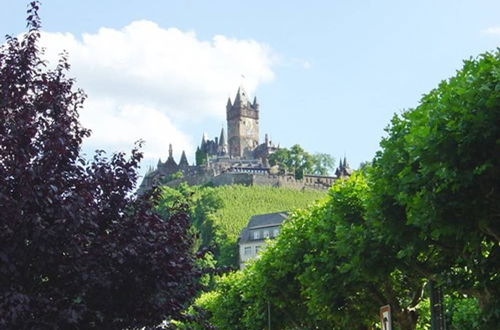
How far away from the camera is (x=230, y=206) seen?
183 meters

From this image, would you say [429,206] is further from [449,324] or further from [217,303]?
[217,303]

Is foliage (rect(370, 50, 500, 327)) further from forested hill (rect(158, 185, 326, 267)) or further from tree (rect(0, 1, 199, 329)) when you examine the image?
forested hill (rect(158, 185, 326, 267))

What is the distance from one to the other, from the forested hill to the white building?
126 inches

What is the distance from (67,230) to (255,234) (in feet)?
458

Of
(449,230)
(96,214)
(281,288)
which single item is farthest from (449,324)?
(96,214)

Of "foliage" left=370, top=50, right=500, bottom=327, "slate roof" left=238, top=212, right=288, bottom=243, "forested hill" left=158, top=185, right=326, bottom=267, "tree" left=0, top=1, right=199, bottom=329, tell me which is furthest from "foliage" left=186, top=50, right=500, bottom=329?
"forested hill" left=158, top=185, right=326, bottom=267

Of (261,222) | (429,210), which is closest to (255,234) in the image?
(261,222)

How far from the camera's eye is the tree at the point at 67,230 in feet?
52.2

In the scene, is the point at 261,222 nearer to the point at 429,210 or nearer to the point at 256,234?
the point at 256,234

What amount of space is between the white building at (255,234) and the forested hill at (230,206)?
126 inches

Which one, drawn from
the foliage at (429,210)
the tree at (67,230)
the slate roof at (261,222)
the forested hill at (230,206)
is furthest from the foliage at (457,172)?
the forested hill at (230,206)

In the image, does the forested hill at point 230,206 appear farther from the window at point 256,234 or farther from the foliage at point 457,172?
the foliage at point 457,172

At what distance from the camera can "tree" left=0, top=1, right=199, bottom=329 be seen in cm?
1592

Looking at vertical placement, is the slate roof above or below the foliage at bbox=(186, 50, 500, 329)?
above
